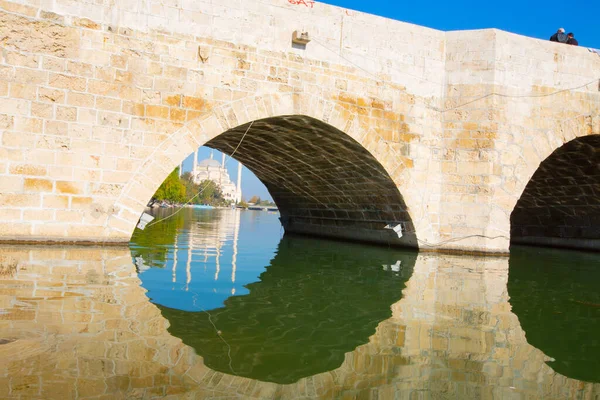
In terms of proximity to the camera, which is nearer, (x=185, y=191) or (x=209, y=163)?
(x=185, y=191)

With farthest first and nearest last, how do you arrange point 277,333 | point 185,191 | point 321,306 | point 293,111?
point 185,191
point 293,111
point 321,306
point 277,333

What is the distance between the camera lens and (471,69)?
34.0 ft

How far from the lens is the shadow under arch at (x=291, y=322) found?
119 inches

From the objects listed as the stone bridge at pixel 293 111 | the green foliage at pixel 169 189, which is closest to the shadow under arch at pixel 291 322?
the stone bridge at pixel 293 111

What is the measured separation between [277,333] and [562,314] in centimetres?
286

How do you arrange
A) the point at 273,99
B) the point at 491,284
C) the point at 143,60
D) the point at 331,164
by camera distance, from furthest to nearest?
the point at 331,164
the point at 273,99
the point at 143,60
the point at 491,284

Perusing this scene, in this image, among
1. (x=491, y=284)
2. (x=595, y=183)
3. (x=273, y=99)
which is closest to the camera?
(x=491, y=284)

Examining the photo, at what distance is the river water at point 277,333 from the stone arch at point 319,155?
4.05 feet

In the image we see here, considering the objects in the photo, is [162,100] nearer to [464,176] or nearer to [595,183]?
[464,176]

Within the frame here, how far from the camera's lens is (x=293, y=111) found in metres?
8.88

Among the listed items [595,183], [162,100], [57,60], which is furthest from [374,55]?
[595,183]

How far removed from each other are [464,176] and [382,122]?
197 cm

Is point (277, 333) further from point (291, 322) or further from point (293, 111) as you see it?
point (293, 111)

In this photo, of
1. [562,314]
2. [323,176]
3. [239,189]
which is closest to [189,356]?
[562,314]
